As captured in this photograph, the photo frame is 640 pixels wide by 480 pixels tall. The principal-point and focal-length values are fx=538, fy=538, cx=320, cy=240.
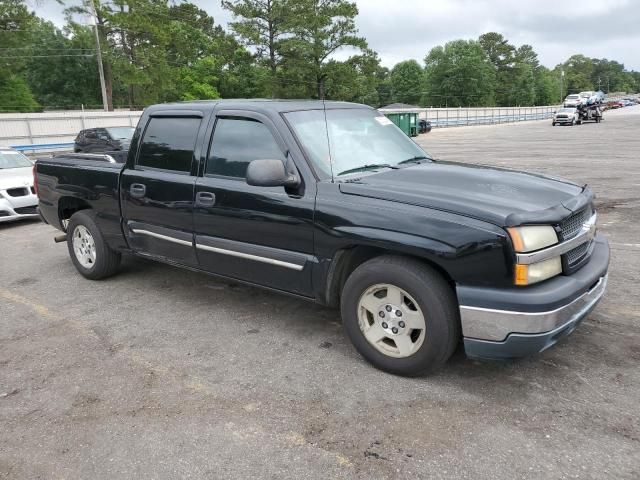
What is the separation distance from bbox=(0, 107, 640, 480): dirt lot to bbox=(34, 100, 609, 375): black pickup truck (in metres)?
0.36

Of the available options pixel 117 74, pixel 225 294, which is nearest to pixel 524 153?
pixel 225 294

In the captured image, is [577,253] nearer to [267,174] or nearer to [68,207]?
[267,174]

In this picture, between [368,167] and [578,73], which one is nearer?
[368,167]

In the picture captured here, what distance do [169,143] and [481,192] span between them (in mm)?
2742

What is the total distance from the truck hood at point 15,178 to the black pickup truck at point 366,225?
17.0 feet

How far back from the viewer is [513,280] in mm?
3000

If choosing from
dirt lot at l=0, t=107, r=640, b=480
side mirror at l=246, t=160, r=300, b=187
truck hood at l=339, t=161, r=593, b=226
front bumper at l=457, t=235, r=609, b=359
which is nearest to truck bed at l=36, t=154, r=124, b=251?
dirt lot at l=0, t=107, r=640, b=480

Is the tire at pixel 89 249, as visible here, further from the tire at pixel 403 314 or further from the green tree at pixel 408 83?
the green tree at pixel 408 83

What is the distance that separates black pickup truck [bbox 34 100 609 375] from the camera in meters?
3.05

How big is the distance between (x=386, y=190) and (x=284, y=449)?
1.68 metres

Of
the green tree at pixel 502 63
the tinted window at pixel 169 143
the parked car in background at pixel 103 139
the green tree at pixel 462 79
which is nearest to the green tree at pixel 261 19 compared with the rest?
the parked car in background at pixel 103 139

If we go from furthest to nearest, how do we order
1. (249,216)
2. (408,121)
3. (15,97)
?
(15,97) → (408,121) → (249,216)

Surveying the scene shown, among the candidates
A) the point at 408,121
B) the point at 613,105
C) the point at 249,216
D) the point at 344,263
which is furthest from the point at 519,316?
the point at 613,105

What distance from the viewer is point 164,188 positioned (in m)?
4.60
